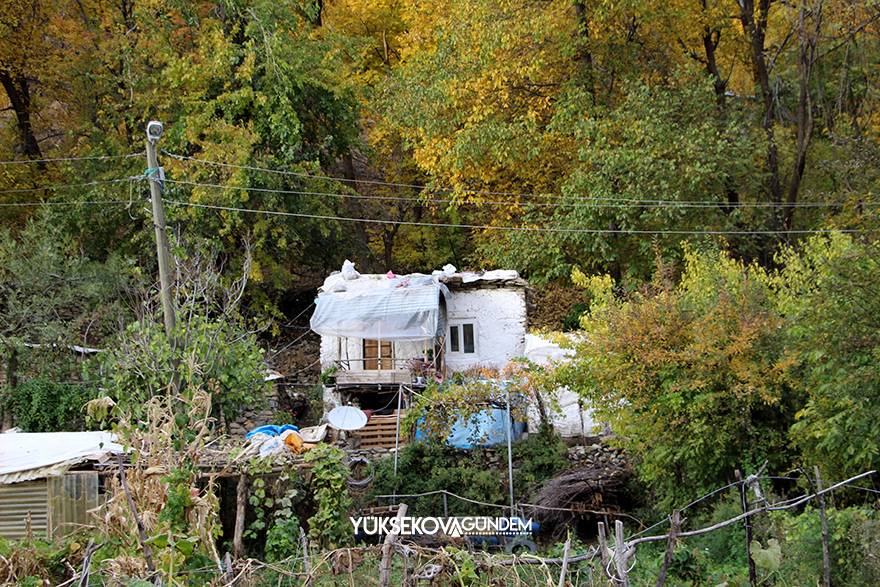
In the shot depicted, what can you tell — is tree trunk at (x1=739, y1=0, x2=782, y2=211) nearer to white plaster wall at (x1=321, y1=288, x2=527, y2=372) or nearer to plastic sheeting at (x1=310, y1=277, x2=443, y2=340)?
white plaster wall at (x1=321, y1=288, x2=527, y2=372)

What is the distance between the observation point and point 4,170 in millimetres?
26031

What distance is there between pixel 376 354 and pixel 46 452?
37.0 feet

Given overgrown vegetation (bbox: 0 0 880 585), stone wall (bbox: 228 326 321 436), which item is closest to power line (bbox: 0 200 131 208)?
overgrown vegetation (bbox: 0 0 880 585)

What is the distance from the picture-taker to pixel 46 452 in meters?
14.3

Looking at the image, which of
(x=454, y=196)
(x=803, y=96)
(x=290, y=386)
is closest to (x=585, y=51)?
(x=454, y=196)

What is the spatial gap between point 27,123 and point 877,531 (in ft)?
86.2

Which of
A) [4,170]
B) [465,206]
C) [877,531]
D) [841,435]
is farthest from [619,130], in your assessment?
[4,170]

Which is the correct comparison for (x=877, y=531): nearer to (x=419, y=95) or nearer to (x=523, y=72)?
(x=523, y=72)

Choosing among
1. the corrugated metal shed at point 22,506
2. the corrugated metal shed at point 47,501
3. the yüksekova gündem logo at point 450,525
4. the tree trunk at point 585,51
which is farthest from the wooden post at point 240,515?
the tree trunk at point 585,51

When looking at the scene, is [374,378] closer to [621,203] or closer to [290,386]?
[290,386]

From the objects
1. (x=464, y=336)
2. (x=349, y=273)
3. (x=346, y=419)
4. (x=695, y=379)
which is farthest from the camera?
(x=464, y=336)

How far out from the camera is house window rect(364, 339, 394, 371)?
80.3 feet

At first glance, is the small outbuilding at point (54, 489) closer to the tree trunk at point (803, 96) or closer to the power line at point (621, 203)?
the power line at point (621, 203)

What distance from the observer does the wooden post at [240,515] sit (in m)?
13.8
